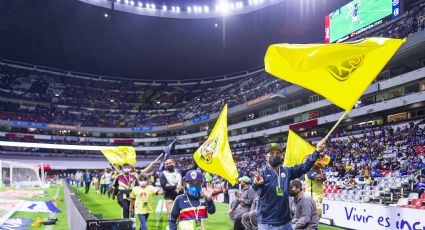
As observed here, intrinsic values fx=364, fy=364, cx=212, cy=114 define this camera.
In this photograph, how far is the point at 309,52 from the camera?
→ 5324 mm

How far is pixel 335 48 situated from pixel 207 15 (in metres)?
44.1

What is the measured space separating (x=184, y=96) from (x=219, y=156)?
6818 cm

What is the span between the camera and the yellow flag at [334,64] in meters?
5.29

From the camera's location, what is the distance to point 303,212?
274 inches

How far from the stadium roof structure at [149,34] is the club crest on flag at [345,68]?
37288mm

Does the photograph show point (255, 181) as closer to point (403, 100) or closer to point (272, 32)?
point (403, 100)

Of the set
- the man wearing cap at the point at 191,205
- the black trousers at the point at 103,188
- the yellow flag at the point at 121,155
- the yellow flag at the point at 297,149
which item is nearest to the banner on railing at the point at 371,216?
the yellow flag at the point at 297,149

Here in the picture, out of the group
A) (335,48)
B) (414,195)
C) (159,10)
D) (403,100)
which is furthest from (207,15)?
(335,48)

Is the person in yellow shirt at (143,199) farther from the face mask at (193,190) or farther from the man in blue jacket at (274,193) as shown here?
the man in blue jacket at (274,193)

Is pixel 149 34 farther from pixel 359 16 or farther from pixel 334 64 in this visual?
pixel 334 64

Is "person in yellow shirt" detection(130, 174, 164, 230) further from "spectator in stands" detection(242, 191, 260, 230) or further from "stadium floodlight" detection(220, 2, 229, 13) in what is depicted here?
"stadium floodlight" detection(220, 2, 229, 13)

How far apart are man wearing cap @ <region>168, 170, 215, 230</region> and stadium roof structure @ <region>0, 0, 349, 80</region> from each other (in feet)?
126

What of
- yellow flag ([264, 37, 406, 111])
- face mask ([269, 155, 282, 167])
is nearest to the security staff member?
face mask ([269, 155, 282, 167])

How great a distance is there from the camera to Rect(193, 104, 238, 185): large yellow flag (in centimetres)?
829
